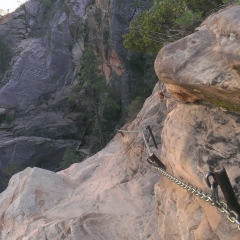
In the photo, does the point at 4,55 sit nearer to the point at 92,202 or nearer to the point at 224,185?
the point at 92,202

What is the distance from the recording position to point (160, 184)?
349 cm

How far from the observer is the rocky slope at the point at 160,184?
236 centimetres

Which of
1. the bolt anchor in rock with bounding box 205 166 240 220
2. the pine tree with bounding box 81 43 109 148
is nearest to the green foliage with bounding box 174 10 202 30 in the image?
the bolt anchor in rock with bounding box 205 166 240 220

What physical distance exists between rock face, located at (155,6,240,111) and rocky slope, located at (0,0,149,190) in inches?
698

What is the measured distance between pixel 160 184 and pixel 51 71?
22.7 meters

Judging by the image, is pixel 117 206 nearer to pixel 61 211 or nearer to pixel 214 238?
pixel 61 211

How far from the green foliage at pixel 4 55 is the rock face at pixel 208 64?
2419cm

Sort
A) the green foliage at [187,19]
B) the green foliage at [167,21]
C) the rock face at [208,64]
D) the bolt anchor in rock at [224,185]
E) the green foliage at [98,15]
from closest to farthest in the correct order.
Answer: the bolt anchor in rock at [224,185]
the rock face at [208,64]
the green foliage at [187,19]
the green foliage at [167,21]
the green foliage at [98,15]

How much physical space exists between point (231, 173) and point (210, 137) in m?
0.39

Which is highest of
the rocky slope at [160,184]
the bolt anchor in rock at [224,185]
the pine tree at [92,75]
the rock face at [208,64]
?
the rock face at [208,64]

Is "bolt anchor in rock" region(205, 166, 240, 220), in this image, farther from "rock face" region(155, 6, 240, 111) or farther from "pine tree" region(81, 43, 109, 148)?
"pine tree" region(81, 43, 109, 148)

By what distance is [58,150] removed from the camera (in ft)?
71.8

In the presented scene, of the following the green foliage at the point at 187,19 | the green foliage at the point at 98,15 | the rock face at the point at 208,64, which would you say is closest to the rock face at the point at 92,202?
the green foliage at the point at 187,19

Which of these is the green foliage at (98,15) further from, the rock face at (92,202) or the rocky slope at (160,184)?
the rocky slope at (160,184)
